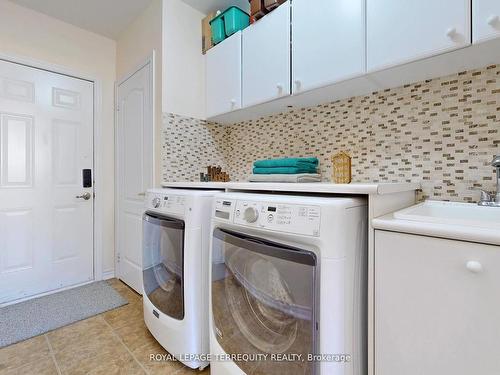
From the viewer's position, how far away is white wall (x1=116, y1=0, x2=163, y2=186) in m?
2.02

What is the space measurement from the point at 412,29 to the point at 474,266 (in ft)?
3.26

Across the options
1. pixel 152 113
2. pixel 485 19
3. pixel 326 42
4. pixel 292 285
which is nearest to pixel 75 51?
pixel 152 113

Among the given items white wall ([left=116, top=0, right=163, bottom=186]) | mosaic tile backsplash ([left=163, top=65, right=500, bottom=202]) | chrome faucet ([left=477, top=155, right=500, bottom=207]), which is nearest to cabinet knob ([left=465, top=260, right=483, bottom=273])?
chrome faucet ([left=477, top=155, right=500, bottom=207])

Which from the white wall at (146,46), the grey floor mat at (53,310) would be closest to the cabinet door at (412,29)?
the white wall at (146,46)

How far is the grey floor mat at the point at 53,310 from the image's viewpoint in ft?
5.65

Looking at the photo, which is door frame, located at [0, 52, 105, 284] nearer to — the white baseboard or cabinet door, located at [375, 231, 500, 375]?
the white baseboard

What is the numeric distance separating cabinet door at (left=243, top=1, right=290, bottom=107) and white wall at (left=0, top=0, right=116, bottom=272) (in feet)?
5.38

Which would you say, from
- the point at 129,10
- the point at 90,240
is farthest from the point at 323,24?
the point at 90,240

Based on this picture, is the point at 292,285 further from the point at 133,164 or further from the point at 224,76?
the point at 133,164

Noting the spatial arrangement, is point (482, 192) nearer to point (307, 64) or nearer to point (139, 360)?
point (307, 64)

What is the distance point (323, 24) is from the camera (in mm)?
1381

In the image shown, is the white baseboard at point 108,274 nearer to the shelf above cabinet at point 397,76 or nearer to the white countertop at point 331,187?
the white countertop at point 331,187

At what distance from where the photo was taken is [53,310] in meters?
1.99

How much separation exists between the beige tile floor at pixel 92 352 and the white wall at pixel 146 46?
3.51ft
